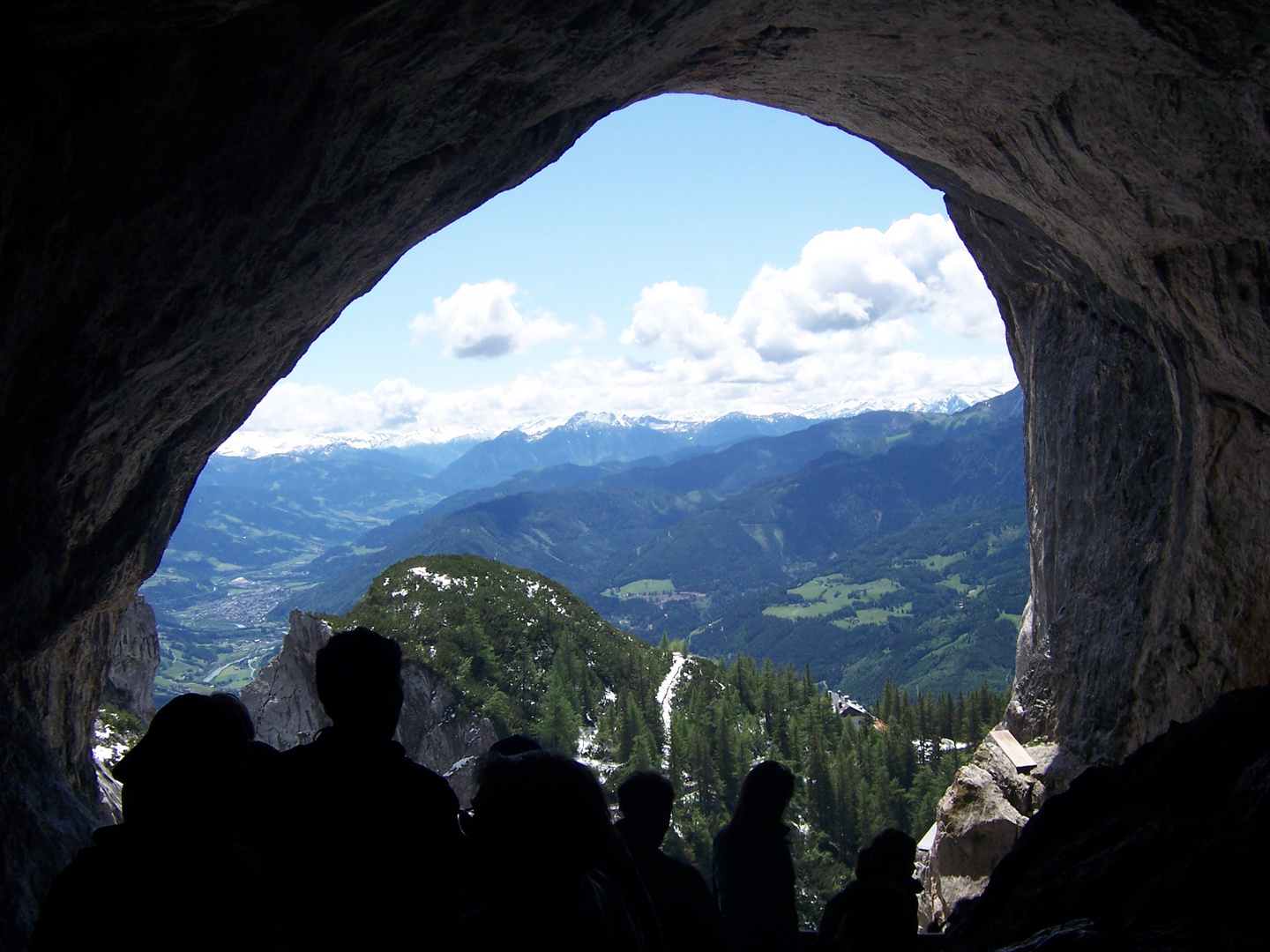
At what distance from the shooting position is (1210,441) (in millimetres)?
8367

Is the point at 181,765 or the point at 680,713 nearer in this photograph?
the point at 181,765

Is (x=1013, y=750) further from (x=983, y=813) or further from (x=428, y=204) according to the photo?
(x=428, y=204)

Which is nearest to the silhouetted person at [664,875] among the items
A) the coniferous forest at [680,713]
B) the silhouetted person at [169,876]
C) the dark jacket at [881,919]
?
the dark jacket at [881,919]

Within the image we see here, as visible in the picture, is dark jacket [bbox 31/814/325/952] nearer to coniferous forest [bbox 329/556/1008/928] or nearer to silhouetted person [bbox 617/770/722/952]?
silhouetted person [bbox 617/770/722/952]

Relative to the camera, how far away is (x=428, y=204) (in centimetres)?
784

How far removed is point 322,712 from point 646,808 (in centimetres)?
6023

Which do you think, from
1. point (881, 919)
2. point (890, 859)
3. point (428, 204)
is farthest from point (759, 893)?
point (428, 204)

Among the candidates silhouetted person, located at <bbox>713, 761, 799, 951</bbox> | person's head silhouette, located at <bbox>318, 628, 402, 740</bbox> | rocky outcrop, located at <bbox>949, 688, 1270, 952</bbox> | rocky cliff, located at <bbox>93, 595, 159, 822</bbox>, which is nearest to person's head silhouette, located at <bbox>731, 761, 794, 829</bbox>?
silhouetted person, located at <bbox>713, 761, 799, 951</bbox>

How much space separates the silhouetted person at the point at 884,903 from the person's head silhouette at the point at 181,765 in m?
4.94

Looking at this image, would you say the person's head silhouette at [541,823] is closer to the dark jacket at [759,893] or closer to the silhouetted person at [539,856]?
the silhouetted person at [539,856]

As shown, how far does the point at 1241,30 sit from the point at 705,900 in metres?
7.42

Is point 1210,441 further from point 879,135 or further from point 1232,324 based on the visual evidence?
point 879,135

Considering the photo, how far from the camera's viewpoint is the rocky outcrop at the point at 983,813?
1316cm

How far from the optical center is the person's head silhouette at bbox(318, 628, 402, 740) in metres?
4.17
